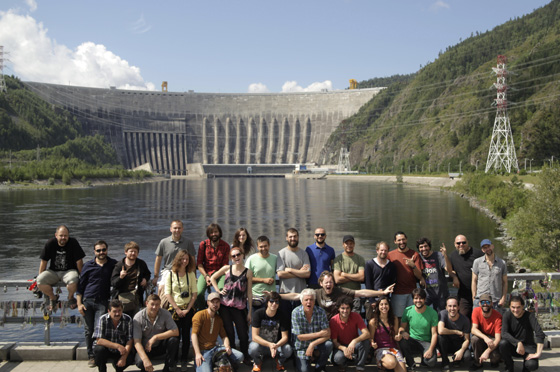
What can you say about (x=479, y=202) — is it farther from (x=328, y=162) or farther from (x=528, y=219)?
(x=328, y=162)

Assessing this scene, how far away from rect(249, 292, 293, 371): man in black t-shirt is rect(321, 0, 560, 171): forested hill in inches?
3909

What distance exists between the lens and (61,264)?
9.86 meters

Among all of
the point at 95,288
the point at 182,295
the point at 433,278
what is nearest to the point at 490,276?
the point at 433,278

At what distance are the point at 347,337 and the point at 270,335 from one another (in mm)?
1232

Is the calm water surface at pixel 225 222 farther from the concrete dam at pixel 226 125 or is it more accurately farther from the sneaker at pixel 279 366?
the concrete dam at pixel 226 125

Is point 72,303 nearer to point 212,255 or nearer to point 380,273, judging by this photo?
point 212,255

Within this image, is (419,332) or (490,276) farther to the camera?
(490,276)

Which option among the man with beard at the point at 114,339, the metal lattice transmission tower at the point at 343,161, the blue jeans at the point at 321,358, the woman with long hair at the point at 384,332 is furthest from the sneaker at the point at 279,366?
the metal lattice transmission tower at the point at 343,161

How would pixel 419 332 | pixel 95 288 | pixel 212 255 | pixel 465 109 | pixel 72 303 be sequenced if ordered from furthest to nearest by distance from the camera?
pixel 465 109
pixel 212 255
pixel 72 303
pixel 95 288
pixel 419 332

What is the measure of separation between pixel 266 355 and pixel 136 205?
2067 inches

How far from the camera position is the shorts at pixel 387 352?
→ 8608 millimetres

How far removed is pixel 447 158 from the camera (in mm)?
124500

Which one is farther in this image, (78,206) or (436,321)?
(78,206)

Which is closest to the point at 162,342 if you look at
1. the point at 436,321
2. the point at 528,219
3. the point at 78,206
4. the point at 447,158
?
the point at 436,321
